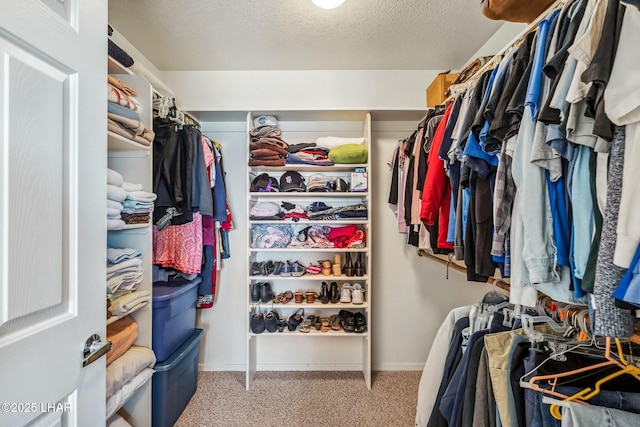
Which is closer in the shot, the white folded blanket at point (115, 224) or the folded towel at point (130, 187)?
the white folded blanket at point (115, 224)

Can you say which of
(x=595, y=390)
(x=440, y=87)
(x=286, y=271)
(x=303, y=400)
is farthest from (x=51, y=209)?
(x=440, y=87)

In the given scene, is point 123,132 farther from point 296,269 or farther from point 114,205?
point 296,269

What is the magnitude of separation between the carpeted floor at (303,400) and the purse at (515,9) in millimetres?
2150

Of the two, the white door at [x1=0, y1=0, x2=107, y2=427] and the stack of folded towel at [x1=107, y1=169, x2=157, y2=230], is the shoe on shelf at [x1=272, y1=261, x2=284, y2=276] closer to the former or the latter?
the stack of folded towel at [x1=107, y1=169, x2=157, y2=230]

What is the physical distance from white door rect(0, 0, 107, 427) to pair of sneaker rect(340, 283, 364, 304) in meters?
1.55

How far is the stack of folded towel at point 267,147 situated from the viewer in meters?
2.02

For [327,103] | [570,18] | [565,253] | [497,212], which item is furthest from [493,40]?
[565,253]

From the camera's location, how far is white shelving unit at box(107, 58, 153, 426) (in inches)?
55.6

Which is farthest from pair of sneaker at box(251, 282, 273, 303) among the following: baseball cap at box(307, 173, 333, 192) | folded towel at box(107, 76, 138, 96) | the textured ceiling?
the textured ceiling

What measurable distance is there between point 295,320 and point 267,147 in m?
1.32

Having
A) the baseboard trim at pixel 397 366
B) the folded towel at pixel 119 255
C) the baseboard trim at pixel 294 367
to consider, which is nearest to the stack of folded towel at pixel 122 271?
the folded towel at pixel 119 255

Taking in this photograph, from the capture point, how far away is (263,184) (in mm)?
2080

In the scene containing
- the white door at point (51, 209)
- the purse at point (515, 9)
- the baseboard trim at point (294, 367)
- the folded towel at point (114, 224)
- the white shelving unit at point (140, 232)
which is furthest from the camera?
the baseboard trim at point (294, 367)

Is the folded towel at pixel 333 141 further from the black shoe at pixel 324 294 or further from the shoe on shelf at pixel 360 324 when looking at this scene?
the shoe on shelf at pixel 360 324
